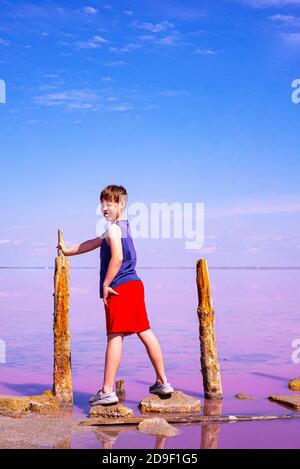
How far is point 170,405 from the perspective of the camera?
335 inches

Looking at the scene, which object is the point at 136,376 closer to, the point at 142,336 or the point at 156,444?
the point at 142,336

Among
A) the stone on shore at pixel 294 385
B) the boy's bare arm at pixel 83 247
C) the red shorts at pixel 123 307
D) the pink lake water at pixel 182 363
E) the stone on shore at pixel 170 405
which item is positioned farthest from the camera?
the stone on shore at pixel 294 385

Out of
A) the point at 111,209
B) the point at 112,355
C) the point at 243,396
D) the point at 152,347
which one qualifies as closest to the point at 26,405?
the point at 112,355

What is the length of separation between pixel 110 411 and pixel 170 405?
883mm

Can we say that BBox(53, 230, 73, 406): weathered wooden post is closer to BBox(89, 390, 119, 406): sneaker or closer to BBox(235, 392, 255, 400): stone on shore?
BBox(89, 390, 119, 406): sneaker

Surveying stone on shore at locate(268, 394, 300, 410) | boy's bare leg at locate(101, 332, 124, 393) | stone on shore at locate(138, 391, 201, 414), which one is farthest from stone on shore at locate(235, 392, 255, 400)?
boy's bare leg at locate(101, 332, 124, 393)

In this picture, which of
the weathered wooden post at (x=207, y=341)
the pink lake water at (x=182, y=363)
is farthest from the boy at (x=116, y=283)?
the weathered wooden post at (x=207, y=341)

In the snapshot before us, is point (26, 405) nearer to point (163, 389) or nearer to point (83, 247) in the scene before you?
point (163, 389)

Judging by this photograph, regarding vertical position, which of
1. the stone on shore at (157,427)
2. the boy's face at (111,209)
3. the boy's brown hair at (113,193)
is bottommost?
the stone on shore at (157,427)

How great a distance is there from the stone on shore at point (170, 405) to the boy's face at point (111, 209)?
231 centimetres

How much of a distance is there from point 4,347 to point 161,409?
833 cm

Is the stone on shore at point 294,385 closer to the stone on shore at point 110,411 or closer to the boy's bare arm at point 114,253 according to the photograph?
the stone on shore at point 110,411

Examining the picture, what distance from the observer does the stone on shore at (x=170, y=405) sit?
8477mm
